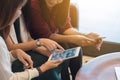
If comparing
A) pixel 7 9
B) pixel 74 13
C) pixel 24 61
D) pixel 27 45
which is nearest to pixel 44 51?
pixel 27 45

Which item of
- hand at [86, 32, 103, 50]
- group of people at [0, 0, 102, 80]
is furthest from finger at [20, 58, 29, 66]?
hand at [86, 32, 103, 50]

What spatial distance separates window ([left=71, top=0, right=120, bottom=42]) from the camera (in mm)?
2141

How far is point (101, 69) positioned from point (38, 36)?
22.5 inches

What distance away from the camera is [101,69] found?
4.00 ft

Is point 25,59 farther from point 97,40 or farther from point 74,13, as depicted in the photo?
point 74,13

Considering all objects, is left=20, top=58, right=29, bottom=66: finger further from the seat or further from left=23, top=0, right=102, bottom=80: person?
the seat

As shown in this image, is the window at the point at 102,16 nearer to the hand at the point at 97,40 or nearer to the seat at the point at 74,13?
the seat at the point at 74,13

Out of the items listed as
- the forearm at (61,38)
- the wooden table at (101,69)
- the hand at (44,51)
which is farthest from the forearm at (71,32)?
the wooden table at (101,69)

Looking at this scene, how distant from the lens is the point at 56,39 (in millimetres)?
1618

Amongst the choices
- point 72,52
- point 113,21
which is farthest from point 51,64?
point 113,21

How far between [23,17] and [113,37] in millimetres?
1083

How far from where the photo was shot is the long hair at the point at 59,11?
61.1 inches

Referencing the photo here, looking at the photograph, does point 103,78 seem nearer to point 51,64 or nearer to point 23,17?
point 51,64

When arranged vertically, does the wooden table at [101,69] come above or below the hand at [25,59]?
below
